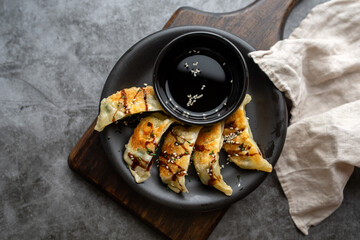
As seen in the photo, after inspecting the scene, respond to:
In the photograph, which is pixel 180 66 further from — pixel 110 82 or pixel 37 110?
pixel 37 110

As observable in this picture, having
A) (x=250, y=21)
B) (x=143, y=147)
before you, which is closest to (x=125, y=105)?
(x=143, y=147)

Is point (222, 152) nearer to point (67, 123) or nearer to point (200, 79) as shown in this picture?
point (200, 79)

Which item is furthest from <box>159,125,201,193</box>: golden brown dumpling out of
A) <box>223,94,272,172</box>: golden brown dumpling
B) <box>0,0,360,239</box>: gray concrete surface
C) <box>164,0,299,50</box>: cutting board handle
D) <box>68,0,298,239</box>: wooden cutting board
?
<box>164,0,299,50</box>: cutting board handle

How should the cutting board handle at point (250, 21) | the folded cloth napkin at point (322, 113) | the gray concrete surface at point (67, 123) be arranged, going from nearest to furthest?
the folded cloth napkin at point (322, 113)
the cutting board handle at point (250, 21)
the gray concrete surface at point (67, 123)

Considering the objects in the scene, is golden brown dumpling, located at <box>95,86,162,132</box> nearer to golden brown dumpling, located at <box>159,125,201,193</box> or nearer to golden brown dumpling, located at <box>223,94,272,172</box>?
golden brown dumpling, located at <box>159,125,201,193</box>

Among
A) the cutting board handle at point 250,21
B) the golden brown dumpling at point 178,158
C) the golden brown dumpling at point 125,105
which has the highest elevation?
the cutting board handle at point 250,21

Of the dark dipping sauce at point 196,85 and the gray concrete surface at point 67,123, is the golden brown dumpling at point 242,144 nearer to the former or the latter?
the dark dipping sauce at point 196,85

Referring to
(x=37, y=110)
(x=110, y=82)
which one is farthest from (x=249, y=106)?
(x=37, y=110)

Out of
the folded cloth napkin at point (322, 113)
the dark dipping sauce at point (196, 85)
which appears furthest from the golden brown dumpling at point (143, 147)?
the folded cloth napkin at point (322, 113)
